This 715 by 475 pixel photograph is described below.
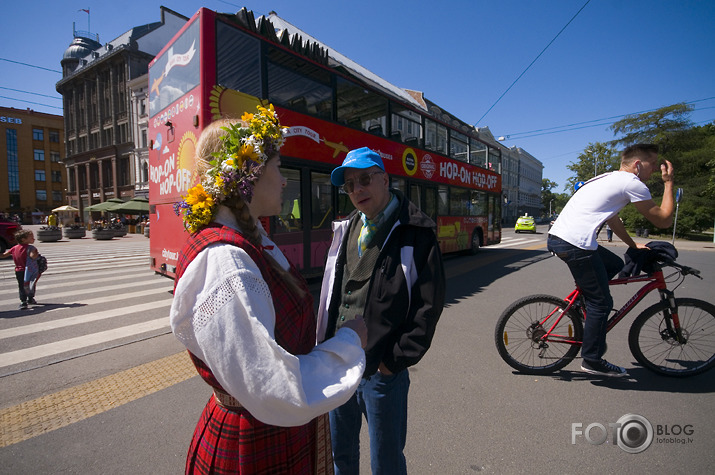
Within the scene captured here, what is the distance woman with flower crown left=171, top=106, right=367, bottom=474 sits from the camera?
2.62ft

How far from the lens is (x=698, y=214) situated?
77.7 feet

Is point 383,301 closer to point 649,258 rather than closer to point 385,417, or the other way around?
point 385,417

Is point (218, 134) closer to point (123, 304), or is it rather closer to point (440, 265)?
point (440, 265)

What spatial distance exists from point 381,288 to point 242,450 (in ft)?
2.73

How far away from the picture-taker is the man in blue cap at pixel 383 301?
1545 millimetres

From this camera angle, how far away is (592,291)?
9.77 ft

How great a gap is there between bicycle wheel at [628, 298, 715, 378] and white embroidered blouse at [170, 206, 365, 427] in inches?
145

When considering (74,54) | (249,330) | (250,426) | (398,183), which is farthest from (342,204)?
(74,54)

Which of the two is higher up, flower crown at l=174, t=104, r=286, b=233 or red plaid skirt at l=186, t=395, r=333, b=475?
flower crown at l=174, t=104, r=286, b=233

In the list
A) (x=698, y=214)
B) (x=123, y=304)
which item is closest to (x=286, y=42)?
(x=123, y=304)

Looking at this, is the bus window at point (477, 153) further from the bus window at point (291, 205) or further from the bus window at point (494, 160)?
the bus window at point (291, 205)

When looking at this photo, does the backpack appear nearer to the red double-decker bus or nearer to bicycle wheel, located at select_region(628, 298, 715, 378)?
the red double-decker bus

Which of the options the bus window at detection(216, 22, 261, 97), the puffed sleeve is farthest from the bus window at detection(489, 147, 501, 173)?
the puffed sleeve

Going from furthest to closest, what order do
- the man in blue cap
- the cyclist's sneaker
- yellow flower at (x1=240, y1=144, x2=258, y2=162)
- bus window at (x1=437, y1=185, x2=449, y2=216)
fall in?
bus window at (x1=437, y1=185, x2=449, y2=216), the cyclist's sneaker, the man in blue cap, yellow flower at (x1=240, y1=144, x2=258, y2=162)
